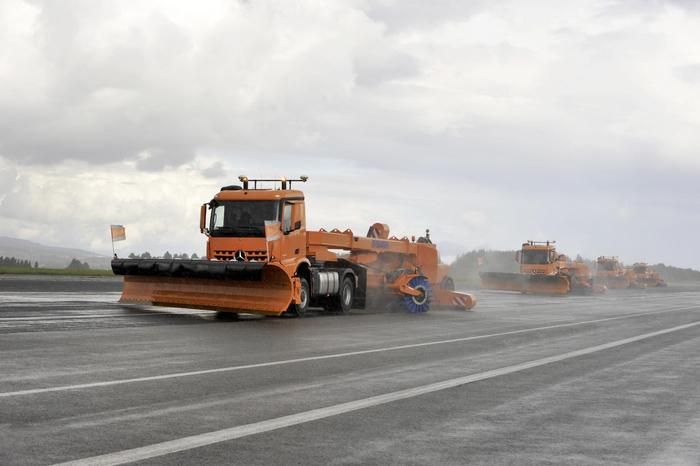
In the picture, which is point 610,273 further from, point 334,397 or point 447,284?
point 334,397

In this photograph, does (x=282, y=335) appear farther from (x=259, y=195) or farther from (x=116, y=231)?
(x=116, y=231)

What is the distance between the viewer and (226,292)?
2014 cm

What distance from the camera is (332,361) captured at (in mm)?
11055

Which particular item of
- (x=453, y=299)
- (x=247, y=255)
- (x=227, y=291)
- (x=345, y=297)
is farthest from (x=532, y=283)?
(x=227, y=291)

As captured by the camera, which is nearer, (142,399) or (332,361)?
(142,399)

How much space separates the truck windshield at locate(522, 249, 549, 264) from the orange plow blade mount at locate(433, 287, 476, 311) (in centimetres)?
2124

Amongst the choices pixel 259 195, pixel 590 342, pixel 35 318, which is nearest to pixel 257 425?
pixel 590 342

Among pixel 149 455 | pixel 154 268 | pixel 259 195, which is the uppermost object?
pixel 259 195

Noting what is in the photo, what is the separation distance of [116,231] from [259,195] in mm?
4741

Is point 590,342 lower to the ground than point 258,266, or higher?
lower

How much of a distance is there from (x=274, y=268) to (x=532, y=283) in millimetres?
29154

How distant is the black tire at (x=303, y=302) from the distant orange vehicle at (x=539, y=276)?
2694 cm

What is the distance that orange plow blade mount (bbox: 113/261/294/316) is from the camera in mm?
19547

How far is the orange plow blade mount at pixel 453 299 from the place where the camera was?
27000 millimetres
